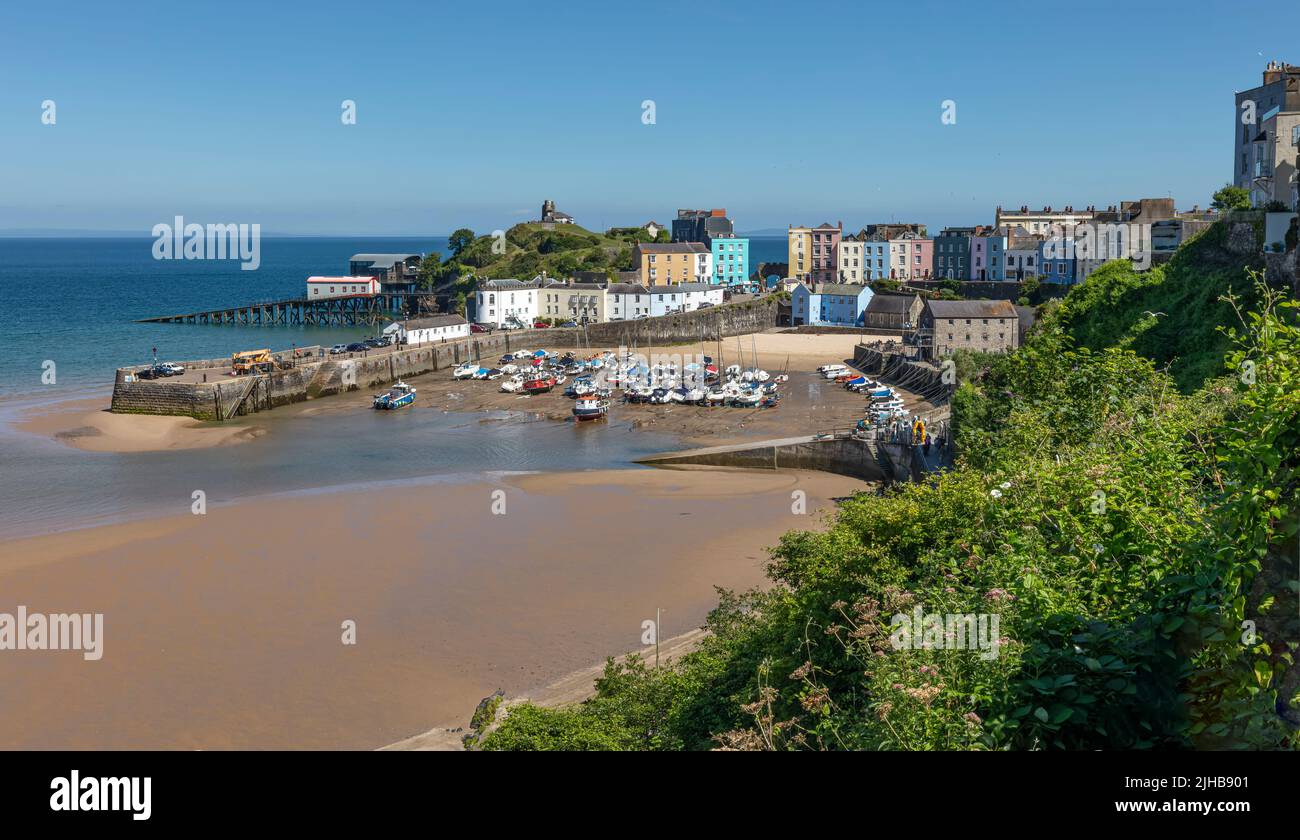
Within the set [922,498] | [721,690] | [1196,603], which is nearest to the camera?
[1196,603]

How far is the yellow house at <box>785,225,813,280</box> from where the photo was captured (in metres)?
93.3

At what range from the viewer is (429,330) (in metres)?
61.0

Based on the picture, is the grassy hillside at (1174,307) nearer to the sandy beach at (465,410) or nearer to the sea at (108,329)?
the sandy beach at (465,410)

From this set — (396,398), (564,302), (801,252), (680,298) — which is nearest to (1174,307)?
(396,398)

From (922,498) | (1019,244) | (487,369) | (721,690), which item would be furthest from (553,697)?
(1019,244)

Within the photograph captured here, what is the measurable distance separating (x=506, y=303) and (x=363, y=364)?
75.0 feet

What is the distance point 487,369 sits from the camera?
53500 mm

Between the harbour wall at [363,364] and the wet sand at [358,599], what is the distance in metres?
17.4

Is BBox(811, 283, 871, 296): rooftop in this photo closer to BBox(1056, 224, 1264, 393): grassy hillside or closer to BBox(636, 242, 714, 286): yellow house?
BBox(636, 242, 714, 286): yellow house

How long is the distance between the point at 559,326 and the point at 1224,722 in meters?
66.7

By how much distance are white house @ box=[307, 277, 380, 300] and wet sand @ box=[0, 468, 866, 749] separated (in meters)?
66.3

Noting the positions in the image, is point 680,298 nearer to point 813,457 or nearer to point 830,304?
point 830,304

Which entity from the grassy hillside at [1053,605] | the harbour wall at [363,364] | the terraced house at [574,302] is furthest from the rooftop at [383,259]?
the grassy hillside at [1053,605]
